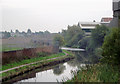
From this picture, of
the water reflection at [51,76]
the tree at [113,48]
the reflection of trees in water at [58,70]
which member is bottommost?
the reflection of trees in water at [58,70]

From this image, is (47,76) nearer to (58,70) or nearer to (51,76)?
(51,76)

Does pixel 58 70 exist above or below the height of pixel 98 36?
below

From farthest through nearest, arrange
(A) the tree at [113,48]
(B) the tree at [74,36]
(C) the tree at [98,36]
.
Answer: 1. (B) the tree at [74,36]
2. (C) the tree at [98,36]
3. (A) the tree at [113,48]

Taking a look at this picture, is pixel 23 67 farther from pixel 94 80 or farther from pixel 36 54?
pixel 94 80

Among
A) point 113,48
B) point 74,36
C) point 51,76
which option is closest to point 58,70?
point 51,76

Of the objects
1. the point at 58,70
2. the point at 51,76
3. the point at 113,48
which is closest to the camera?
the point at 113,48

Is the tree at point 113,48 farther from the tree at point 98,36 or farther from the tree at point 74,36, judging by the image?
the tree at point 74,36

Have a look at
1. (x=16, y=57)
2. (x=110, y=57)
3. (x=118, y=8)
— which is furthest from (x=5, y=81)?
(x=118, y=8)

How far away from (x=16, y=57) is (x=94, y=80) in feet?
46.8

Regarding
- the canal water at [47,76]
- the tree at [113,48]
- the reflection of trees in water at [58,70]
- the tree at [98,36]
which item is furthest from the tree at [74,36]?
the tree at [113,48]

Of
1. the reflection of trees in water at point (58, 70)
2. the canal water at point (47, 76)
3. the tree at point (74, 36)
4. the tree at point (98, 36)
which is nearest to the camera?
the canal water at point (47, 76)

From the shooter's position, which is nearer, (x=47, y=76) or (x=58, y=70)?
(x=47, y=76)

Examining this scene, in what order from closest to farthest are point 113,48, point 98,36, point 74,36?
point 113,48
point 98,36
point 74,36

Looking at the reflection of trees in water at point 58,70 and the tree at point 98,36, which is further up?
the tree at point 98,36
